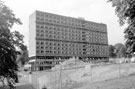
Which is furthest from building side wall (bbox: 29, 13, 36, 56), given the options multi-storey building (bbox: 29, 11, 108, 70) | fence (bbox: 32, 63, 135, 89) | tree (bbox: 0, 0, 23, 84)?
tree (bbox: 0, 0, 23, 84)

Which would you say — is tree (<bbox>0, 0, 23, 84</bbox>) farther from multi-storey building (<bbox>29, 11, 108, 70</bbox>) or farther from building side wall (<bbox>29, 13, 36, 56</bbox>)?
building side wall (<bbox>29, 13, 36, 56</bbox>)

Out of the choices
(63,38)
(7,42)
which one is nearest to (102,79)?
(7,42)

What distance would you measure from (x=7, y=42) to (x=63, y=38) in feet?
289

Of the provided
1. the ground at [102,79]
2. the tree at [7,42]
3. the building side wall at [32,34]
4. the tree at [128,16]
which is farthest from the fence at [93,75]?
the building side wall at [32,34]

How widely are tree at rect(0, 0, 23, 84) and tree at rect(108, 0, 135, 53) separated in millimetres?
10689

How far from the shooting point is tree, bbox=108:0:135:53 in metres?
7.21

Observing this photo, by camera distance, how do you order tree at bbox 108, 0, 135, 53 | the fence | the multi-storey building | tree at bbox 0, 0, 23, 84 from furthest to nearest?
the multi-storey building, the fence, tree at bbox 0, 0, 23, 84, tree at bbox 108, 0, 135, 53

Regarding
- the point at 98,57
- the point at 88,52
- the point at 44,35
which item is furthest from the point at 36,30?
the point at 98,57

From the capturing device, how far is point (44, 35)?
94.7 m

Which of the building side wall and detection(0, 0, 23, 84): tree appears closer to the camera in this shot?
detection(0, 0, 23, 84): tree

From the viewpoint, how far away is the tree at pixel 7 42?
15.5 metres

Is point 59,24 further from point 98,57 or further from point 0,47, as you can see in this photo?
point 0,47

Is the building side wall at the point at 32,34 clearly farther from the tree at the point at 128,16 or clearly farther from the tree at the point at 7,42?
the tree at the point at 128,16

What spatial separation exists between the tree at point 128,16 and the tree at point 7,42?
10.7 m
